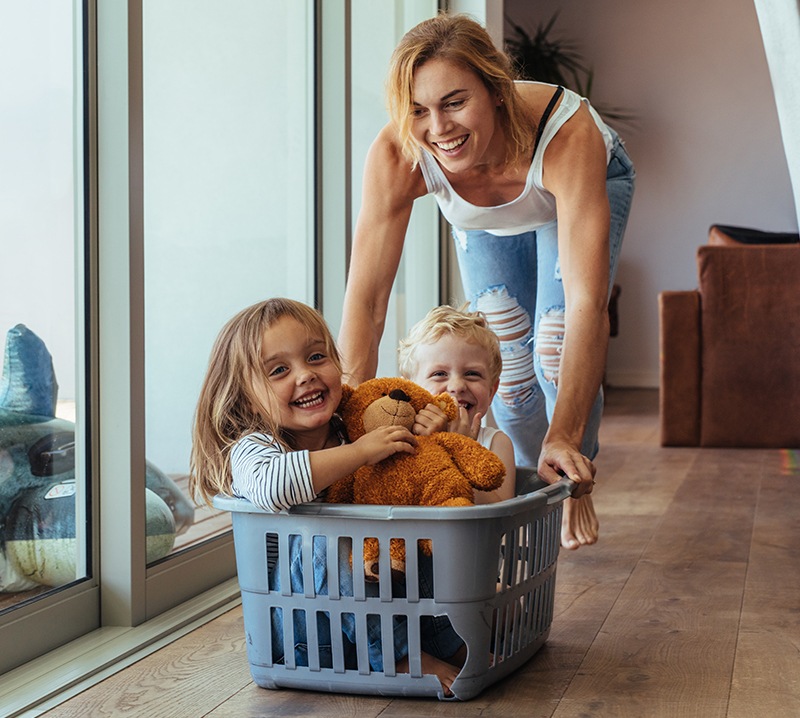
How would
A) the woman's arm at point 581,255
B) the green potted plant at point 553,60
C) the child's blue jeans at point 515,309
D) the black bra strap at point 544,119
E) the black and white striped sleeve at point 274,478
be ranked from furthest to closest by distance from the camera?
Answer: the green potted plant at point 553,60 → the child's blue jeans at point 515,309 → the black bra strap at point 544,119 → the woman's arm at point 581,255 → the black and white striped sleeve at point 274,478

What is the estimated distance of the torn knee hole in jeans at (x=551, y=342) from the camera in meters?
1.92

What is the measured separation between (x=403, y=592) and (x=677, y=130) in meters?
5.82

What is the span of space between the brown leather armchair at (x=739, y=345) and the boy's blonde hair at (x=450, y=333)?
8.05 ft

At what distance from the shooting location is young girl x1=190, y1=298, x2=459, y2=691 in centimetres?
125

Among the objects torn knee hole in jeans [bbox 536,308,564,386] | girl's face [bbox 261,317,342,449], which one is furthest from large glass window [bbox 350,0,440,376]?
girl's face [bbox 261,317,342,449]

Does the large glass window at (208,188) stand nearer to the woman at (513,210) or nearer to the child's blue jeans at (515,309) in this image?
the woman at (513,210)

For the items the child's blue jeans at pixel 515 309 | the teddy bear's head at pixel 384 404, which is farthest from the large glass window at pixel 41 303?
the child's blue jeans at pixel 515 309

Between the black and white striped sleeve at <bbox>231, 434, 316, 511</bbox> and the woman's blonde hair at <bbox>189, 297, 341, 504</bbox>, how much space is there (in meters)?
0.06

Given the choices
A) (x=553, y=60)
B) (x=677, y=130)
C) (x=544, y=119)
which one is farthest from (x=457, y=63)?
(x=677, y=130)

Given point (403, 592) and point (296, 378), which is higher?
point (296, 378)

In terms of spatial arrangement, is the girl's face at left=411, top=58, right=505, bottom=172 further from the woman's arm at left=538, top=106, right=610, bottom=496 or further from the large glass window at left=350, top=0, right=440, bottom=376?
the large glass window at left=350, top=0, right=440, bottom=376

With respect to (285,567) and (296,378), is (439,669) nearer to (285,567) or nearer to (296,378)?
(285,567)

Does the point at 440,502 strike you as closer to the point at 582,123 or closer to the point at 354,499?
the point at 354,499

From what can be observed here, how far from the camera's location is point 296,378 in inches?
53.2
